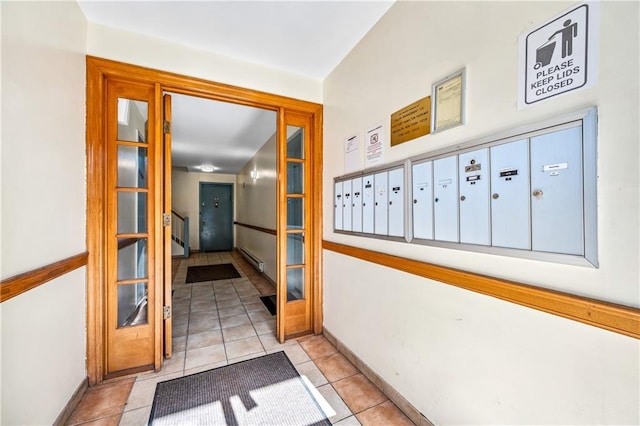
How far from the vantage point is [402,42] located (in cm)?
153

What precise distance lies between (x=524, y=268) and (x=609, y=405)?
1.41 feet

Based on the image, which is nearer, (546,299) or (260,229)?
(546,299)

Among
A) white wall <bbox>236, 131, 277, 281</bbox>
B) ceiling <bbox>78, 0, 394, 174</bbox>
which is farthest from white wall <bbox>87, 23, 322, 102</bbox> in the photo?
white wall <bbox>236, 131, 277, 281</bbox>

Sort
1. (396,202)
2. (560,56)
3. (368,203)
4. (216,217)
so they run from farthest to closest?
(216,217), (368,203), (396,202), (560,56)

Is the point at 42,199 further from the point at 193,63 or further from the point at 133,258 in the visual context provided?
the point at 193,63

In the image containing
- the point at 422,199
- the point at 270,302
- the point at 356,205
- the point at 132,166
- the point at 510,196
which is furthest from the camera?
the point at 270,302

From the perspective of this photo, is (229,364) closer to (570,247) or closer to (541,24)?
(570,247)

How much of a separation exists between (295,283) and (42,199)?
6.03 feet

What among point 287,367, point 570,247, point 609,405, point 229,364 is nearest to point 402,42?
point 570,247

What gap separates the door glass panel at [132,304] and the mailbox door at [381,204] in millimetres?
1792

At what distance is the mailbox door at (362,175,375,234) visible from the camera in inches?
69.4

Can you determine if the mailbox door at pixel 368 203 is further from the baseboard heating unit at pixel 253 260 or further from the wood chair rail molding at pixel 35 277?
the baseboard heating unit at pixel 253 260

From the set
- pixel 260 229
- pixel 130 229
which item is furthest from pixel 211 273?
pixel 130 229

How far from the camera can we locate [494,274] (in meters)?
1.06
